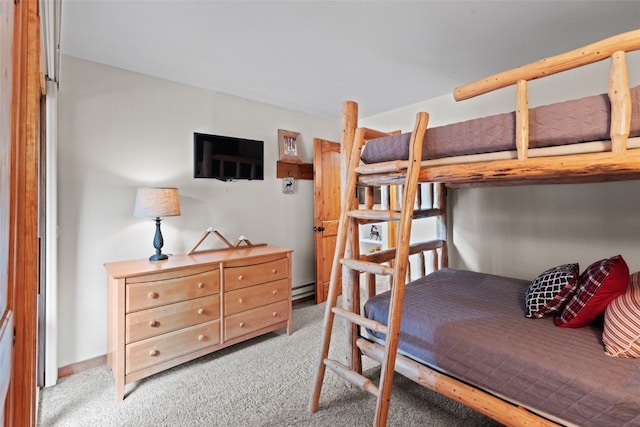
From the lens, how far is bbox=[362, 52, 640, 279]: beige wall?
7.72ft

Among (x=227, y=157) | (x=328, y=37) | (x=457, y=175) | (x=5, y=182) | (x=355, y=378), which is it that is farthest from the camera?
(x=227, y=157)

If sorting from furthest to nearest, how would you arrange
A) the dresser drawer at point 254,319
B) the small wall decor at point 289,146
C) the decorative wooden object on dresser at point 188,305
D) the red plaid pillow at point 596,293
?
the small wall decor at point 289,146 → the dresser drawer at point 254,319 → the decorative wooden object on dresser at point 188,305 → the red plaid pillow at point 596,293

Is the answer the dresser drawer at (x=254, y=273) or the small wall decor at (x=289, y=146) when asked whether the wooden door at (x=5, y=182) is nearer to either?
the dresser drawer at (x=254, y=273)

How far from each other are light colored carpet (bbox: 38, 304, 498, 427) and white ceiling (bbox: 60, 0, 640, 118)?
242 cm

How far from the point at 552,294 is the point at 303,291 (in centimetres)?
272

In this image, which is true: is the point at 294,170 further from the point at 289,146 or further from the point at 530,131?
the point at 530,131

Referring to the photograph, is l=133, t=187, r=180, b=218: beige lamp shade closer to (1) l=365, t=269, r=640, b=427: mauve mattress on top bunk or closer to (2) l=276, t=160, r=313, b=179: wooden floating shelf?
(2) l=276, t=160, r=313, b=179: wooden floating shelf

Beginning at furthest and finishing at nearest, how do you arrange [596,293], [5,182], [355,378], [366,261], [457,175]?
[366,261]
[355,378]
[457,175]
[596,293]
[5,182]

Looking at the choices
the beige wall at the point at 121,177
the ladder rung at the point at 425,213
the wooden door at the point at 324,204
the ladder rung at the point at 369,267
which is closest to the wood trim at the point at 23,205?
the ladder rung at the point at 369,267

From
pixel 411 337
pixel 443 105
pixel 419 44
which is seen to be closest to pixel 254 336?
pixel 411 337

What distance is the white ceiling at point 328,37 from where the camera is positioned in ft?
5.97

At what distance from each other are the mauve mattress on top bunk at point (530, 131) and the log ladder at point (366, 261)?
0.11 metres

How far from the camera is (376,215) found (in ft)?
5.90

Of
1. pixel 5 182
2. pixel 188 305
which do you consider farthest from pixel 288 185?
pixel 5 182
